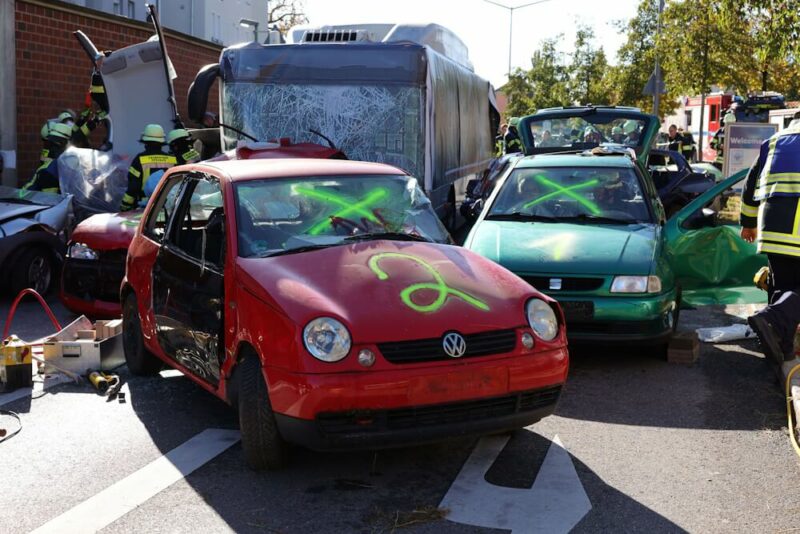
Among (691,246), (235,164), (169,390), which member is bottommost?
(169,390)

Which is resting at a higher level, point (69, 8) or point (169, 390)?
point (69, 8)

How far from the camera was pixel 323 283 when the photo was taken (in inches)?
202

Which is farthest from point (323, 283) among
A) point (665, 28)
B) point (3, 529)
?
point (665, 28)

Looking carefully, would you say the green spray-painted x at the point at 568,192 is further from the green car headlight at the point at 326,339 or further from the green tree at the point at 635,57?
the green tree at the point at 635,57

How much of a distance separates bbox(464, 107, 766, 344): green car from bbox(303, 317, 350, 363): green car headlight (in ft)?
10.1

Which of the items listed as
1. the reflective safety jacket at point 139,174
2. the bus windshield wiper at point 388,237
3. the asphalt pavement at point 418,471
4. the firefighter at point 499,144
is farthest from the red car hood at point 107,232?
the firefighter at point 499,144

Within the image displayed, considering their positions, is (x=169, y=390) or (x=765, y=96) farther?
(x=765, y=96)

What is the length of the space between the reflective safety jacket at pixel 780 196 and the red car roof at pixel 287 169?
2622 mm

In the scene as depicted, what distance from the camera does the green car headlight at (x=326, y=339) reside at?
15.6 feet

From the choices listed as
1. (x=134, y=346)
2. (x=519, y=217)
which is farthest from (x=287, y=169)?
(x=519, y=217)

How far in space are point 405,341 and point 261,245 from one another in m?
1.20

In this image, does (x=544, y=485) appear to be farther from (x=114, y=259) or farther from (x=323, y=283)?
(x=114, y=259)

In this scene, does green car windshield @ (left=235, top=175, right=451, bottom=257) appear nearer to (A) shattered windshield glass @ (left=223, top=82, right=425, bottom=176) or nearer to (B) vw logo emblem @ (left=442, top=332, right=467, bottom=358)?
(B) vw logo emblem @ (left=442, top=332, right=467, bottom=358)

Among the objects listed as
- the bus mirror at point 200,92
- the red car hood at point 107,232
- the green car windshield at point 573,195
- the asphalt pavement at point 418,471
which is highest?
the bus mirror at point 200,92
